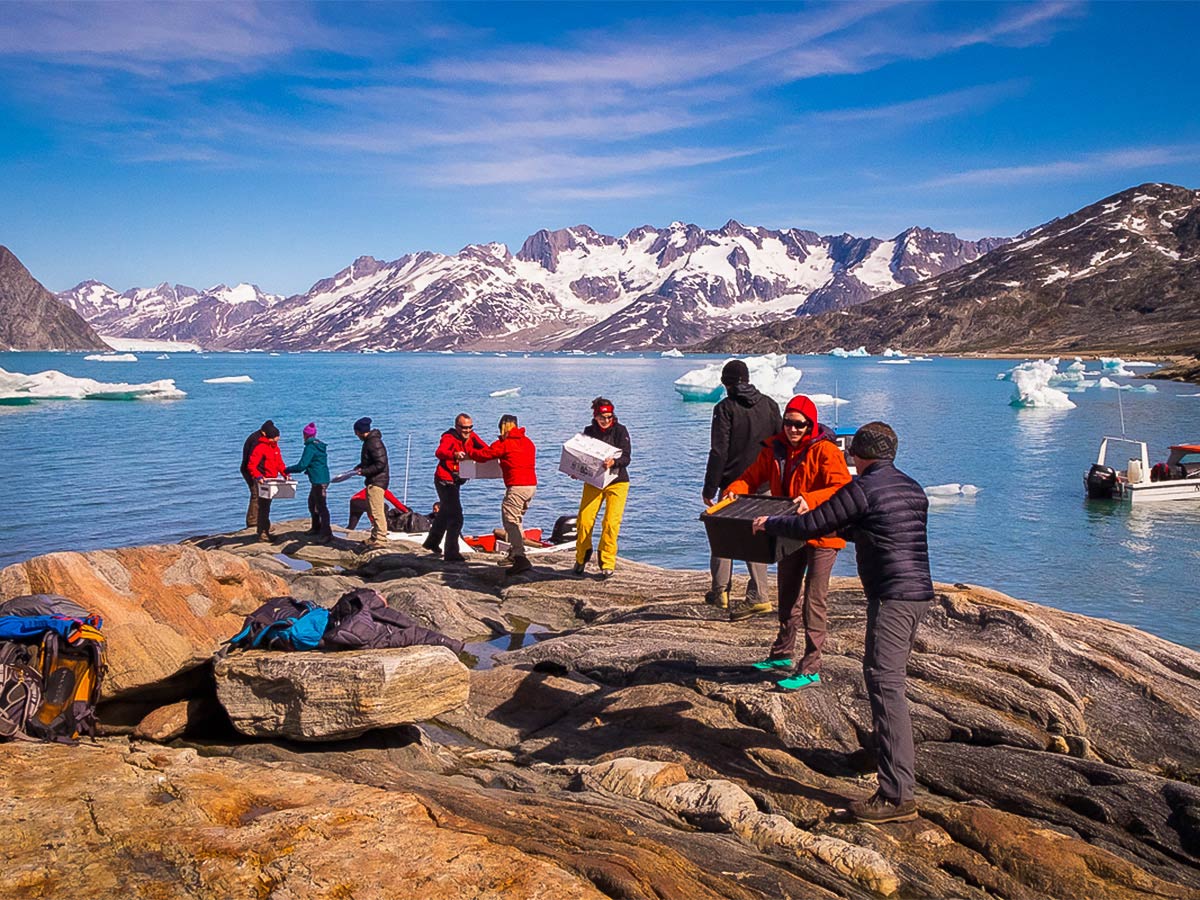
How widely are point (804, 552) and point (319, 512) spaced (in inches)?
558

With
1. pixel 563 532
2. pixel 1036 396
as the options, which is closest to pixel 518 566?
pixel 563 532

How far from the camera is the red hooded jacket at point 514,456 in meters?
14.4

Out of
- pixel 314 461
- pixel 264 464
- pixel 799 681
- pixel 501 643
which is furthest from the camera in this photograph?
pixel 264 464

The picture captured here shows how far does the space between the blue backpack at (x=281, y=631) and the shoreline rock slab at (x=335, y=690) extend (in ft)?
0.76

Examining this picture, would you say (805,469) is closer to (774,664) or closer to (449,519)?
(774,664)

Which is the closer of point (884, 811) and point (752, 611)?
point (884, 811)

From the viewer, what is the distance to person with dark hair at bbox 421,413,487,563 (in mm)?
15312

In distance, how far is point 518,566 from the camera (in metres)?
15.8

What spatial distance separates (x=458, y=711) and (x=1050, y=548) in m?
23.7

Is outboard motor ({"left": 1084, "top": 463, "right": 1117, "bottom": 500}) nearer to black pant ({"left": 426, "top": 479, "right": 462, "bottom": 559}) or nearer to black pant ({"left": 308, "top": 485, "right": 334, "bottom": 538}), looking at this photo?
black pant ({"left": 426, "top": 479, "right": 462, "bottom": 559})

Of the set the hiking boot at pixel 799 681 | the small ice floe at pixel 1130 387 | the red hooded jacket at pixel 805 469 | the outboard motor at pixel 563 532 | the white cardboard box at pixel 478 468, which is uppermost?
the red hooded jacket at pixel 805 469

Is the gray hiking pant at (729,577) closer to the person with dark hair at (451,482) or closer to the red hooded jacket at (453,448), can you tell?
the person with dark hair at (451,482)

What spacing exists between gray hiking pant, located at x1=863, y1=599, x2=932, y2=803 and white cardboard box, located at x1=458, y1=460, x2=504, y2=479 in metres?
9.27

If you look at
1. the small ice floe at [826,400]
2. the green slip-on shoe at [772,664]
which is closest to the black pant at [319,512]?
the green slip-on shoe at [772,664]
